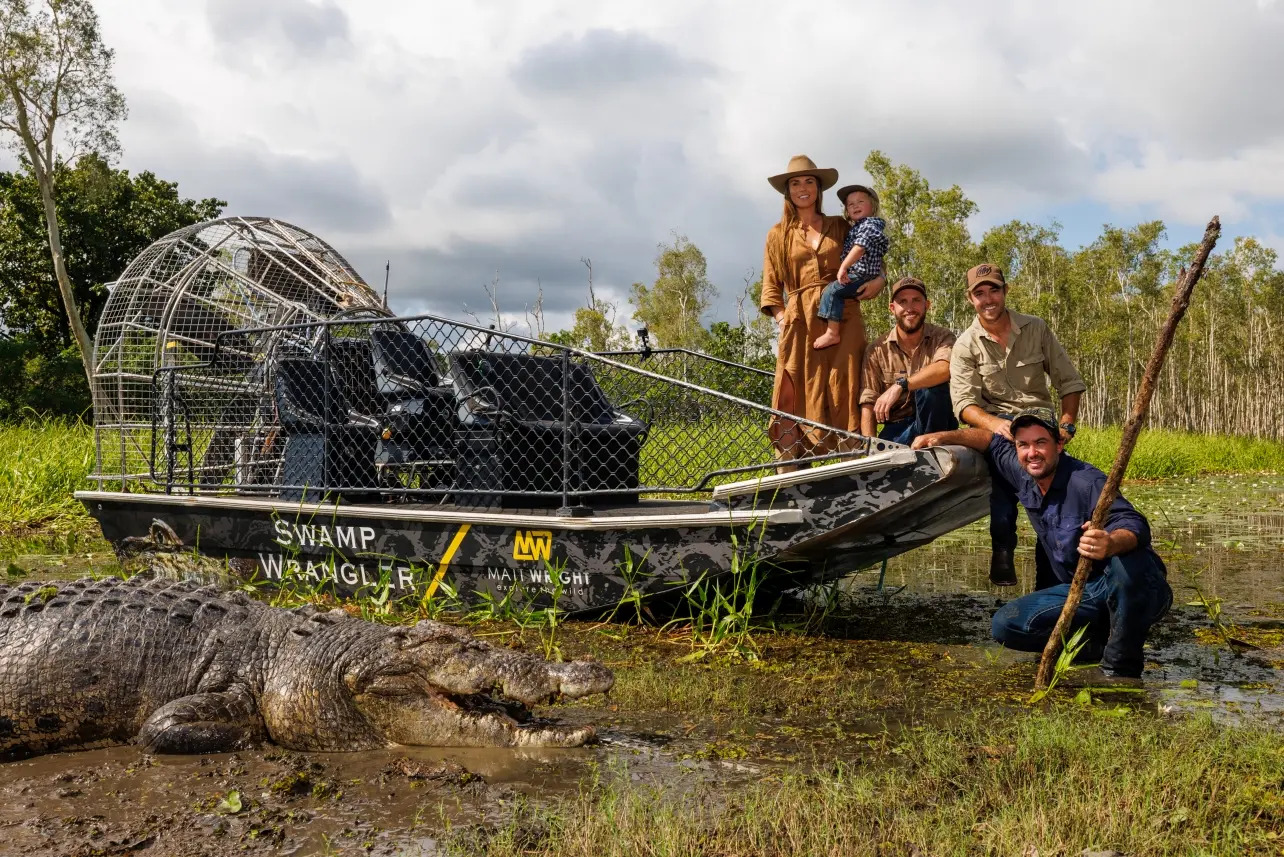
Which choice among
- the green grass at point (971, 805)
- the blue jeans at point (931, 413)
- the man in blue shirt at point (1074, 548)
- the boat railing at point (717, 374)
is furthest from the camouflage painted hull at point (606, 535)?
the green grass at point (971, 805)

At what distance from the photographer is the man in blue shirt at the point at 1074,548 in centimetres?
381

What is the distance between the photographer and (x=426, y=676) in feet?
11.0

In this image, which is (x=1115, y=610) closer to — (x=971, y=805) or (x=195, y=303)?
(x=971, y=805)

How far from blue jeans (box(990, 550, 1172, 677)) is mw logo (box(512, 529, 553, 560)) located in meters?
2.19

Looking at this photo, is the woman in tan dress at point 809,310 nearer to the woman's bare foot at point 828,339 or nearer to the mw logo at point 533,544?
the woman's bare foot at point 828,339

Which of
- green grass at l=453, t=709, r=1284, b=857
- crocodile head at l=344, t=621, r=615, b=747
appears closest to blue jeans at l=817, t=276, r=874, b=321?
green grass at l=453, t=709, r=1284, b=857

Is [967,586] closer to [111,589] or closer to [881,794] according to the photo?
[881,794]

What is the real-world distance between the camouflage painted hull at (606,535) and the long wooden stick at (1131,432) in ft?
2.10

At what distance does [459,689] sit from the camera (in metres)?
3.30

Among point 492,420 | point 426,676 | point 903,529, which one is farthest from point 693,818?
point 492,420

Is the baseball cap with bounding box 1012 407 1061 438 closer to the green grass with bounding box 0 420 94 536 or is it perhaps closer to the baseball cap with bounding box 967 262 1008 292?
the baseball cap with bounding box 967 262 1008 292

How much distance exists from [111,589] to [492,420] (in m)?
2.05

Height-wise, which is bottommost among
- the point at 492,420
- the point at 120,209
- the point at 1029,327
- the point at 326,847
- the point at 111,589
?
the point at 326,847

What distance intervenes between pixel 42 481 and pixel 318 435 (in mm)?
5712
